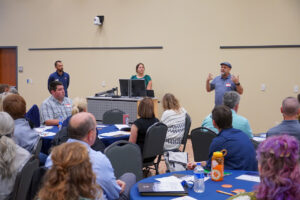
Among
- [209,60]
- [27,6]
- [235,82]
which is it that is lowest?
[235,82]

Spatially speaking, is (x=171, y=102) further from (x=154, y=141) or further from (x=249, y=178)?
(x=249, y=178)

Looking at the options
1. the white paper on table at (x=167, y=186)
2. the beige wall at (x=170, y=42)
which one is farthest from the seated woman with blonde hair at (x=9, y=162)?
the beige wall at (x=170, y=42)

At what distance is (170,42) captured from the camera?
8.55 metres

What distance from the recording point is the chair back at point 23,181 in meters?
2.63

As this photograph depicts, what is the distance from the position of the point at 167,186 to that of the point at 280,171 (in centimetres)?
112

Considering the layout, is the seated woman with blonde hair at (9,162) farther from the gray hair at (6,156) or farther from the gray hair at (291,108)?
the gray hair at (291,108)

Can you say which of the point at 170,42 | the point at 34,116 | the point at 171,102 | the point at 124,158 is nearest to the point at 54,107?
the point at 34,116

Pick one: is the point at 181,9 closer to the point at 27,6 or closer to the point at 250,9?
the point at 250,9

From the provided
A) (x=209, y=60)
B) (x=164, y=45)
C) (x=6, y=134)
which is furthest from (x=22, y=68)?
(x=6, y=134)

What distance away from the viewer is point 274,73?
24.2ft

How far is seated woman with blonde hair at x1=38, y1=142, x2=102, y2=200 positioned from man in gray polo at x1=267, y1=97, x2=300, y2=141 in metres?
2.39

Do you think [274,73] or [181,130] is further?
[274,73]

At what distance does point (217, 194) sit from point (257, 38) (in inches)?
223

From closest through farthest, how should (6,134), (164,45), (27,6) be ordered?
(6,134) < (164,45) < (27,6)
